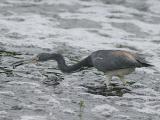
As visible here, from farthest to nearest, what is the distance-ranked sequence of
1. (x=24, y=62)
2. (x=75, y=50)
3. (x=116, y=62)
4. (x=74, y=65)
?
1. (x=75, y=50)
2. (x=24, y=62)
3. (x=74, y=65)
4. (x=116, y=62)

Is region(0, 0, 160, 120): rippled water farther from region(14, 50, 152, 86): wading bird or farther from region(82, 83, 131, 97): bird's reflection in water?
region(14, 50, 152, 86): wading bird

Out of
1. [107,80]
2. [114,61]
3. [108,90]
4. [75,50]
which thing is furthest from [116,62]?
[75,50]

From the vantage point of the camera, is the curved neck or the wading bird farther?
the curved neck

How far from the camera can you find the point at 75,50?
1240 centimetres

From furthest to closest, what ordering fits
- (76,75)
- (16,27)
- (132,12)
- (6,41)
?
(132,12)
(16,27)
(6,41)
(76,75)

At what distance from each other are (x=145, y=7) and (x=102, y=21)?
2443 millimetres

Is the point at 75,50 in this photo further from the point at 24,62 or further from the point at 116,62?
the point at 116,62

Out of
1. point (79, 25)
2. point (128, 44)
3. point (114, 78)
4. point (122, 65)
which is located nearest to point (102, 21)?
point (79, 25)

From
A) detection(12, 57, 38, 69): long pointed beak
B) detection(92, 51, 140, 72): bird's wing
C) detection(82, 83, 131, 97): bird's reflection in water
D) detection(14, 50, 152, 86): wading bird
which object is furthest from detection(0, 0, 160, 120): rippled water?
detection(92, 51, 140, 72): bird's wing

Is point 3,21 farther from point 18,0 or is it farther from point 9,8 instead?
point 18,0

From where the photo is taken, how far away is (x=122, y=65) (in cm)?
984

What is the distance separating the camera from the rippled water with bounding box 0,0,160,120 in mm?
A: 8602

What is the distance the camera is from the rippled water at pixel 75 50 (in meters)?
8.60

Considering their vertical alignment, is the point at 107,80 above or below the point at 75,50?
above
